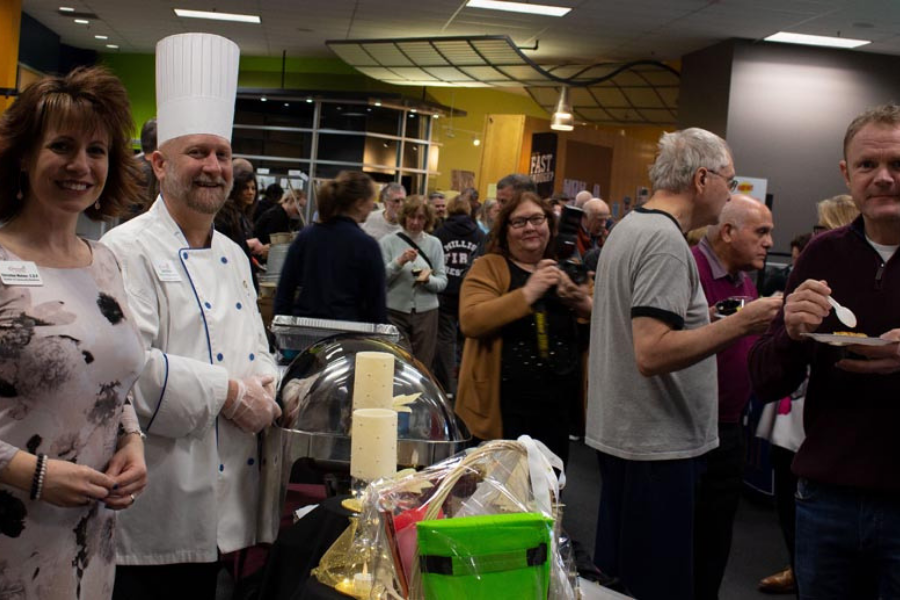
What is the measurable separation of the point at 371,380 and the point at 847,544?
1052mm

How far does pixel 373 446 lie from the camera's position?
1685mm

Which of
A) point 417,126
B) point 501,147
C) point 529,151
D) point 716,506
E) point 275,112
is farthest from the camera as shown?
point 417,126

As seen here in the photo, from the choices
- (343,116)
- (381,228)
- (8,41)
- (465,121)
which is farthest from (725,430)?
(465,121)

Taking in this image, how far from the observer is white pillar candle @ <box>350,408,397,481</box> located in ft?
5.52

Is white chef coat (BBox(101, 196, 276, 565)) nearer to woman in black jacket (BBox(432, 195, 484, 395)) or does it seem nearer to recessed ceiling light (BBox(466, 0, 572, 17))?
woman in black jacket (BBox(432, 195, 484, 395))

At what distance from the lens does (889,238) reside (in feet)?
6.37

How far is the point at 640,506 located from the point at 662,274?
2.05 feet

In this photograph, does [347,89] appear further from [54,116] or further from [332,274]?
[54,116]

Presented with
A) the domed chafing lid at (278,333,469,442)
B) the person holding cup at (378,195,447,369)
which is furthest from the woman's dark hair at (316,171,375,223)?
the domed chafing lid at (278,333,469,442)

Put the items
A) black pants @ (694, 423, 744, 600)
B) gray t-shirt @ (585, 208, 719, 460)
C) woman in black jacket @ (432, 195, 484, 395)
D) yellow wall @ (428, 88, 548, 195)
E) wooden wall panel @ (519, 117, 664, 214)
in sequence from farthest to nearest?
yellow wall @ (428, 88, 548, 195) < wooden wall panel @ (519, 117, 664, 214) < woman in black jacket @ (432, 195, 484, 395) < black pants @ (694, 423, 744, 600) < gray t-shirt @ (585, 208, 719, 460)

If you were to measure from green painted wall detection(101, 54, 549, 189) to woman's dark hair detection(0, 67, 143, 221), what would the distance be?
14.4 meters

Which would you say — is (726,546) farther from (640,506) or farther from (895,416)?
(895,416)

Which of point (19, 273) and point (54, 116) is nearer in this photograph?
point (19, 273)

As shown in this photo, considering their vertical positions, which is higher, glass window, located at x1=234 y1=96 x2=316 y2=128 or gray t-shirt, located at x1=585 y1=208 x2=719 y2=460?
glass window, located at x1=234 y1=96 x2=316 y2=128
